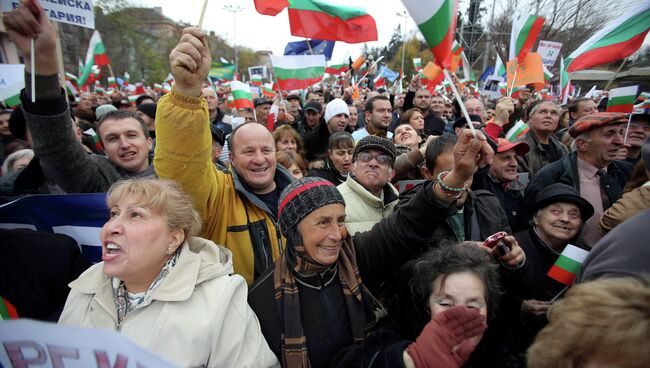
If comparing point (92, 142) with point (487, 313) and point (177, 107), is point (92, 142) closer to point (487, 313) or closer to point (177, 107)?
point (177, 107)

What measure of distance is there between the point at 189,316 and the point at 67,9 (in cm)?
189

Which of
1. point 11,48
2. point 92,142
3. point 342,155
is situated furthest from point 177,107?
point 11,48

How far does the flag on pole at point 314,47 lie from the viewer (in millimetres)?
6811

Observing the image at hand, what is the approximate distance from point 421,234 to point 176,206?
1.24 metres

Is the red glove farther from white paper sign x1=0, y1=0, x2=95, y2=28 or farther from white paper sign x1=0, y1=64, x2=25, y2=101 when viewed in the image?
white paper sign x1=0, y1=64, x2=25, y2=101

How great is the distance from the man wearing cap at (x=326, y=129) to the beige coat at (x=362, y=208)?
2.54m

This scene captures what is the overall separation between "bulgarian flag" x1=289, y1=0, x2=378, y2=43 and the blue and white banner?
3.03m

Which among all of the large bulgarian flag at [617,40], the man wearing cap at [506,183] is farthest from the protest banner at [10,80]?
the large bulgarian flag at [617,40]

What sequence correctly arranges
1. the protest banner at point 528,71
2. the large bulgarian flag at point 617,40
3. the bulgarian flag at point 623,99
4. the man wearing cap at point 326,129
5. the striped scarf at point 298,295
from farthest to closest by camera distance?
the protest banner at point 528,71 → the man wearing cap at point 326,129 → the bulgarian flag at point 623,99 → the large bulgarian flag at point 617,40 → the striped scarf at point 298,295

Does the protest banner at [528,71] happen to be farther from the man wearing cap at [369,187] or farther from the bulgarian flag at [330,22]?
the man wearing cap at [369,187]

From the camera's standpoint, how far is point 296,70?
19.7 ft

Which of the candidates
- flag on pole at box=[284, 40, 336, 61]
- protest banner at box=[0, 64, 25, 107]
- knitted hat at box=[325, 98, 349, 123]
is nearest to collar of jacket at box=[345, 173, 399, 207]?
knitted hat at box=[325, 98, 349, 123]

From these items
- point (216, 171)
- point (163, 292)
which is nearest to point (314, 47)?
point (216, 171)

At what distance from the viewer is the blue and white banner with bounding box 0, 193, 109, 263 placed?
6.42ft
